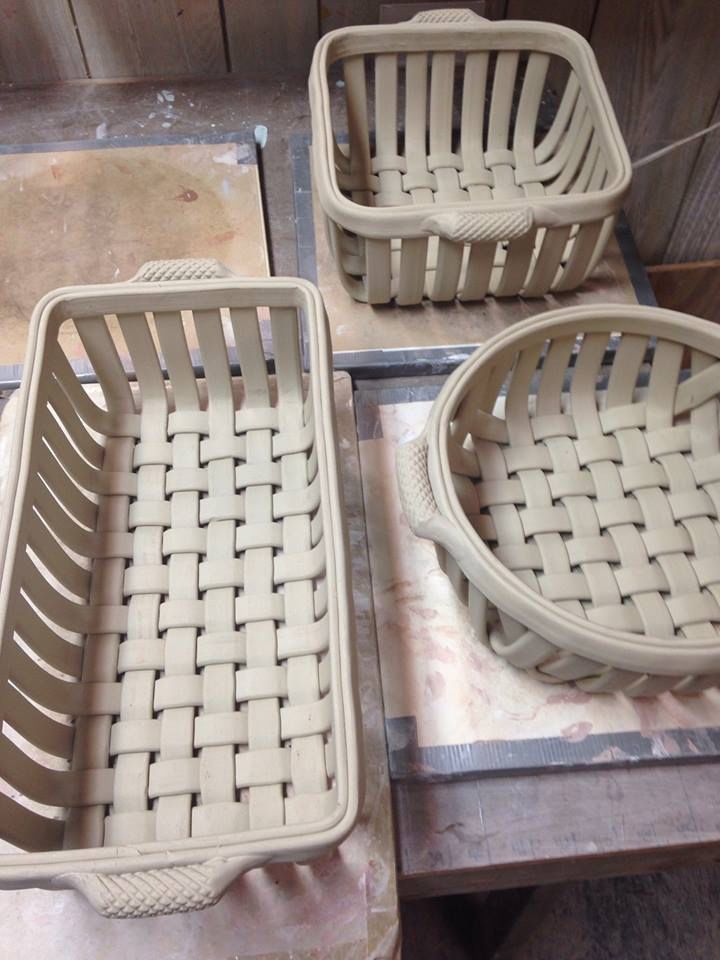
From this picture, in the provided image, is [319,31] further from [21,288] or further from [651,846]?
[651,846]

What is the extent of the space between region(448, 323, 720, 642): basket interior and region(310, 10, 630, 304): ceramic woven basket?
0.11m

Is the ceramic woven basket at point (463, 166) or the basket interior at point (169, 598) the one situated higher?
the ceramic woven basket at point (463, 166)

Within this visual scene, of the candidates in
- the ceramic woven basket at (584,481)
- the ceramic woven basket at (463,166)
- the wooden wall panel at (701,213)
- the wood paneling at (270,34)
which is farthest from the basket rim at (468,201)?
the wooden wall panel at (701,213)

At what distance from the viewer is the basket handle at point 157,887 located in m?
0.39

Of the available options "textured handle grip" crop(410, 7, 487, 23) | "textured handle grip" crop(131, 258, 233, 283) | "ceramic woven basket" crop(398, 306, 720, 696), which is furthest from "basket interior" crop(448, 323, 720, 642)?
"textured handle grip" crop(410, 7, 487, 23)

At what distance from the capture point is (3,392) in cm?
75

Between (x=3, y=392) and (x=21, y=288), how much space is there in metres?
0.14

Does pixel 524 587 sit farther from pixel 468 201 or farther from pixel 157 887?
pixel 468 201

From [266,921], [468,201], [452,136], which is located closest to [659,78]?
[452,136]

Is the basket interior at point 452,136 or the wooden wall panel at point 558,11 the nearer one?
the basket interior at point 452,136

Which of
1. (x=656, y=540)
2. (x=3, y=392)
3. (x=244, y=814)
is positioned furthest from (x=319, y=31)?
(x=244, y=814)

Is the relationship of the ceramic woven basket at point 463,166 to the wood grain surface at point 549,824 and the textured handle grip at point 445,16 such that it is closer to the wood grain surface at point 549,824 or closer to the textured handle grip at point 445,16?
the textured handle grip at point 445,16

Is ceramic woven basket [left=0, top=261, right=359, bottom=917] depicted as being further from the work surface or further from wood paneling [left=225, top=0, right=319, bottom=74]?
wood paneling [left=225, top=0, right=319, bottom=74]

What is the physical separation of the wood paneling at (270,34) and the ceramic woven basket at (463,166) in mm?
145
